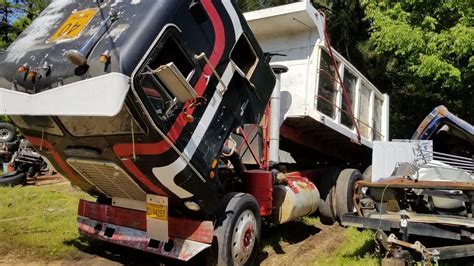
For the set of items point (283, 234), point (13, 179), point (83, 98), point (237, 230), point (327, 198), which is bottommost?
point (13, 179)

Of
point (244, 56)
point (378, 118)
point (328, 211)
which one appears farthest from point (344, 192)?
point (244, 56)

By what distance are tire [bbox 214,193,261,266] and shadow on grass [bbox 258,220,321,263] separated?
0.71 meters

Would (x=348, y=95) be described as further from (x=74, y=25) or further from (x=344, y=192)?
(x=74, y=25)

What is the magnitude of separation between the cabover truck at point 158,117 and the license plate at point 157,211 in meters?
0.01

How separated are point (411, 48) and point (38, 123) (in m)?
8.14

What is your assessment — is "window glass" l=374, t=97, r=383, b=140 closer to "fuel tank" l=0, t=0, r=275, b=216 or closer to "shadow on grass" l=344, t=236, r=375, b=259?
"shadow on grass" l=344, t=236, r=375, b=259

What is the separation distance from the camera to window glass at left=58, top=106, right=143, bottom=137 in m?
3.46

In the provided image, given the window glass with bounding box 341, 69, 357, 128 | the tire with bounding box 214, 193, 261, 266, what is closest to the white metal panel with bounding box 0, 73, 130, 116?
the tire with bounding box 214, 193, 261, 266

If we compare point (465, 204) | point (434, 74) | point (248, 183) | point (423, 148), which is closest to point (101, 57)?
point (248, 183)

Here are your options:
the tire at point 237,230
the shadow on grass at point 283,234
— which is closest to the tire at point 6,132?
the shadow on grass at point 283,234

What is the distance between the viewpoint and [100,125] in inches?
143

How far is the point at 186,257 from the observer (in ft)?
13.8

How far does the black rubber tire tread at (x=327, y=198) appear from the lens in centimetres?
720

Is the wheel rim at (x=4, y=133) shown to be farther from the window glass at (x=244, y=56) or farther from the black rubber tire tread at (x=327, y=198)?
the window glass at (x=244, y=56)
